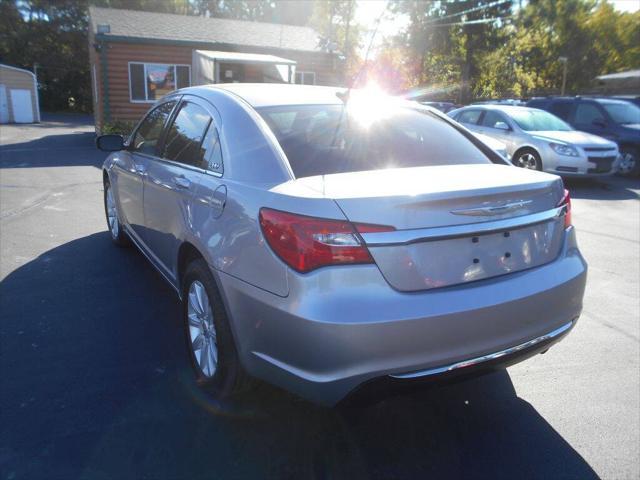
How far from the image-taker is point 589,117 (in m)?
13.0

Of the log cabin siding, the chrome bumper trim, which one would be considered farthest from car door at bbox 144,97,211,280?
the log cabin siding

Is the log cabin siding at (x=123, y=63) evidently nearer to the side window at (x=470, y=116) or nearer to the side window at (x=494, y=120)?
the side window at (x=470, y=116)

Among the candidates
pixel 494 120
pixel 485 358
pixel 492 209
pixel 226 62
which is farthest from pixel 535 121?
pixel 226 62

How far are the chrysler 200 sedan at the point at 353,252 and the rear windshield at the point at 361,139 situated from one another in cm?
1

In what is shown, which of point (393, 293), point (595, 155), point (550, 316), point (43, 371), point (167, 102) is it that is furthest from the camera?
point (595, 155)

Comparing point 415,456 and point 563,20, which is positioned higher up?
point 563,20

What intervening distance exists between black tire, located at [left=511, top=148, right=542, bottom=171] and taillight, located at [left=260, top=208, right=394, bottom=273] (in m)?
9.36

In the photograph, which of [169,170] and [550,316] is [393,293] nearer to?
[550,316]

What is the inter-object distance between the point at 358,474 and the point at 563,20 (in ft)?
146

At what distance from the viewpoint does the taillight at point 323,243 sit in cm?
213

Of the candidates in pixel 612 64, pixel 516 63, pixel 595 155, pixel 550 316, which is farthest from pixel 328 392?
pixel 612 64

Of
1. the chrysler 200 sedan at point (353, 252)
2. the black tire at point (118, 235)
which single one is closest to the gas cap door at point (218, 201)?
the chrysler 200 sedan at point (353, 252)

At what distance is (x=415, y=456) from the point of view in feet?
8.25

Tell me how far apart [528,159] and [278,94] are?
8.86 metres
